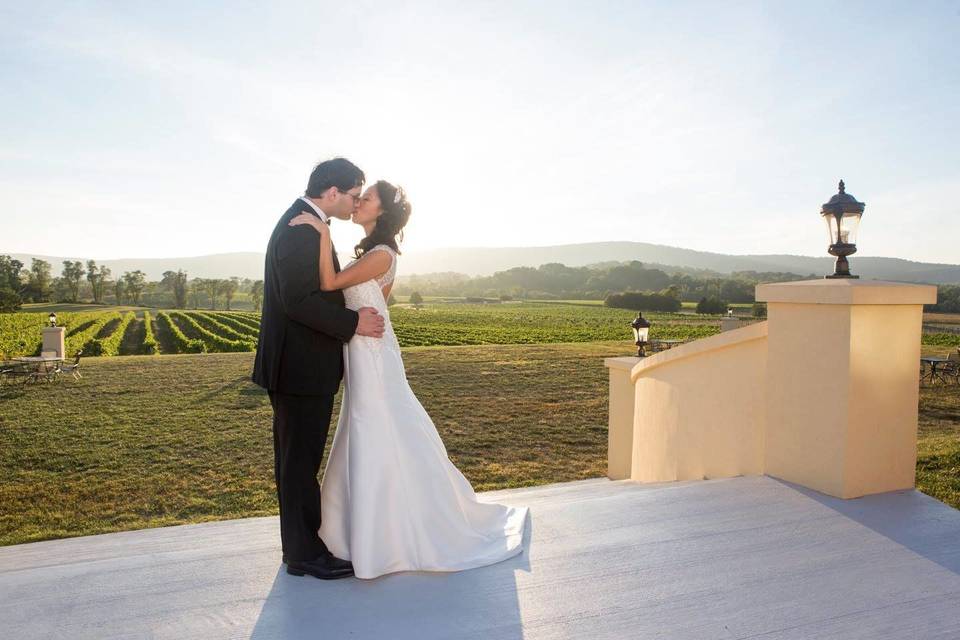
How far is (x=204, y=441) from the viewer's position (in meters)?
8.82

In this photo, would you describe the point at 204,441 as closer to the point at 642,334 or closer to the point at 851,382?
the point at 642,334

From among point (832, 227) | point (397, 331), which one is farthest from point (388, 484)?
point (397, 331)

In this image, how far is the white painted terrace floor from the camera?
206 cm

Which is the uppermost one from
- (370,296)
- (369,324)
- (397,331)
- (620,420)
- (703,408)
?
(370,296)

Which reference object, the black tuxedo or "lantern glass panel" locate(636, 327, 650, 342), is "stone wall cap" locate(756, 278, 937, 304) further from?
"lantern glass panel" locate(636, 327, 650, 342)

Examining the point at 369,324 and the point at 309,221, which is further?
the point at 369,324

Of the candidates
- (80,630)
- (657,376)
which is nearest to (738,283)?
(657,376)

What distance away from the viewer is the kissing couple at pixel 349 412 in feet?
8.21

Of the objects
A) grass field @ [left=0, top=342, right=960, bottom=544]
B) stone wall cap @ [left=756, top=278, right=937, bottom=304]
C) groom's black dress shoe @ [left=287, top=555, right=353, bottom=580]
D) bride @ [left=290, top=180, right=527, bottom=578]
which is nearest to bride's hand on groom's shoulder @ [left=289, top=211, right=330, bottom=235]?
bride @ [left=290, top=180, right=527, bottom=578]

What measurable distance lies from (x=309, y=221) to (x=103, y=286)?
101043 millimetres

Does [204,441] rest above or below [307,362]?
below

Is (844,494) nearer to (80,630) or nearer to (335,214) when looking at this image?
(335,214)

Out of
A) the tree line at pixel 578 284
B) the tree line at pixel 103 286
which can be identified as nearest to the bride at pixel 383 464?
the tree line at pixel 578 284

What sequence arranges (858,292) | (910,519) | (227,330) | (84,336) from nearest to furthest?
(910,519), (858,292), (84,336), (227,330)
